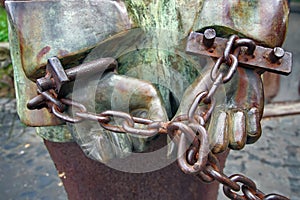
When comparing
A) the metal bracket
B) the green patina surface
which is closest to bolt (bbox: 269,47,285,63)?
the metal bracket

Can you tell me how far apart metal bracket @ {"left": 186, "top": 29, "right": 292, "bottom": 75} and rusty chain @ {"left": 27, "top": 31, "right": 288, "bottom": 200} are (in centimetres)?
2

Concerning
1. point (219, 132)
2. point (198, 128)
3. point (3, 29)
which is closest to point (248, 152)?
point (219, 132)

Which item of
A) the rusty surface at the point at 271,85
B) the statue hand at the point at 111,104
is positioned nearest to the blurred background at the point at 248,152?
the rusty surface at the point at 271,85

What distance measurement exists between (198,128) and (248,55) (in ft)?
0.65

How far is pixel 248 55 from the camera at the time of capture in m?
0.74

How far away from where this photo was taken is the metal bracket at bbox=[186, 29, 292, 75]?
2.40ft

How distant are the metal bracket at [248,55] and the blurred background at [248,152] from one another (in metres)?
1.31

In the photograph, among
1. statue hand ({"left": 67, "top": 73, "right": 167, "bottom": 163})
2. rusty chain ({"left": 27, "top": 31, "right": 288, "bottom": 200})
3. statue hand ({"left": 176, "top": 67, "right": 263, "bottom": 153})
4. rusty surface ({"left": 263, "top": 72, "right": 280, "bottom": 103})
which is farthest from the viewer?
rusty surface ({"left": 263, "top": 72, "right": 280, "bottom": 103})

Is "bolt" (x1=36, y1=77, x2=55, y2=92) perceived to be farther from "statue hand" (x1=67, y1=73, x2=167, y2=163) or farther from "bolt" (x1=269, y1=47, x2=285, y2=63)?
"bolt" (x1=269, y1=47, x2=285, y2=63)

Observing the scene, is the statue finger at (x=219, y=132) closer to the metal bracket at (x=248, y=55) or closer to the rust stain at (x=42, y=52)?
the metal bracket at (x=248, y=55)

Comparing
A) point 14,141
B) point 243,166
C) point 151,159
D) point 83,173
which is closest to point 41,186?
point 14,141

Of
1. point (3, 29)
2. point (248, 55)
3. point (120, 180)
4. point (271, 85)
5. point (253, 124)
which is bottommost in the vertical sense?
point (271, 85)

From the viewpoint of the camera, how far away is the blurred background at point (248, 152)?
2.16 meters

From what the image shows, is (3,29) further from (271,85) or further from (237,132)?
(237,132)
